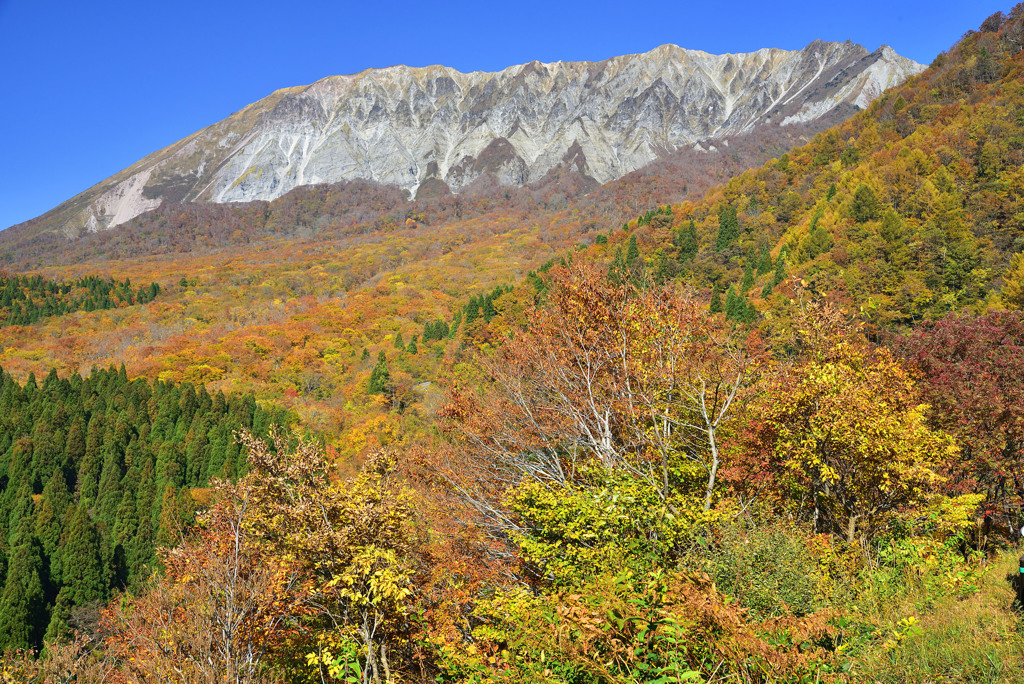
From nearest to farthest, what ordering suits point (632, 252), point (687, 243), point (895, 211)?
point (895, 211) → point (687, 243) → point (632, 252)

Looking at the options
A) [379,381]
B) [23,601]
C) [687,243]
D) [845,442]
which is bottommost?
[23,601]


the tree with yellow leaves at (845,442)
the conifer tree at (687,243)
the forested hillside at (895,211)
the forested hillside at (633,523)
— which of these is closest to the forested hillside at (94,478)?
the forested hillside at (633,523)

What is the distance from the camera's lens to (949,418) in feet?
38.3

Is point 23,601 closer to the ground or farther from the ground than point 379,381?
closer to the ground

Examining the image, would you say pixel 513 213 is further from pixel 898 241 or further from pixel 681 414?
pixel 681 414

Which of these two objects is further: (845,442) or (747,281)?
(747,281)

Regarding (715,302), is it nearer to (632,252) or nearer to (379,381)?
(632,252)

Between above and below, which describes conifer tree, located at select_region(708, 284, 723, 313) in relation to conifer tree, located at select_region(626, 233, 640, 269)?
below

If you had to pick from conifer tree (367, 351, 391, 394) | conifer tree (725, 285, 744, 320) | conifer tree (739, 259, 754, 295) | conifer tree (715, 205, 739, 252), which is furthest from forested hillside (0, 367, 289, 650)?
conifer tree (715, 205, 739, 252)

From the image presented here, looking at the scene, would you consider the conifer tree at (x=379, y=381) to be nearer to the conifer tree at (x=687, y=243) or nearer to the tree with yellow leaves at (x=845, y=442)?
the conifer tree at (x=687, y=243)

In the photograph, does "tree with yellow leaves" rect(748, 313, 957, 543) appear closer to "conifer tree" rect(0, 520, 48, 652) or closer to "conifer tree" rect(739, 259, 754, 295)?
"conifer tree" rect(0, 520, 48, 652)

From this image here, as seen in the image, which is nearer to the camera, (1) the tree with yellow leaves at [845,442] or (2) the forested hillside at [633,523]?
(2) the forested hillside at [633,523]

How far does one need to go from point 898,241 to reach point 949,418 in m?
36.7

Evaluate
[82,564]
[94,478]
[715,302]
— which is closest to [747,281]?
[715,302]
